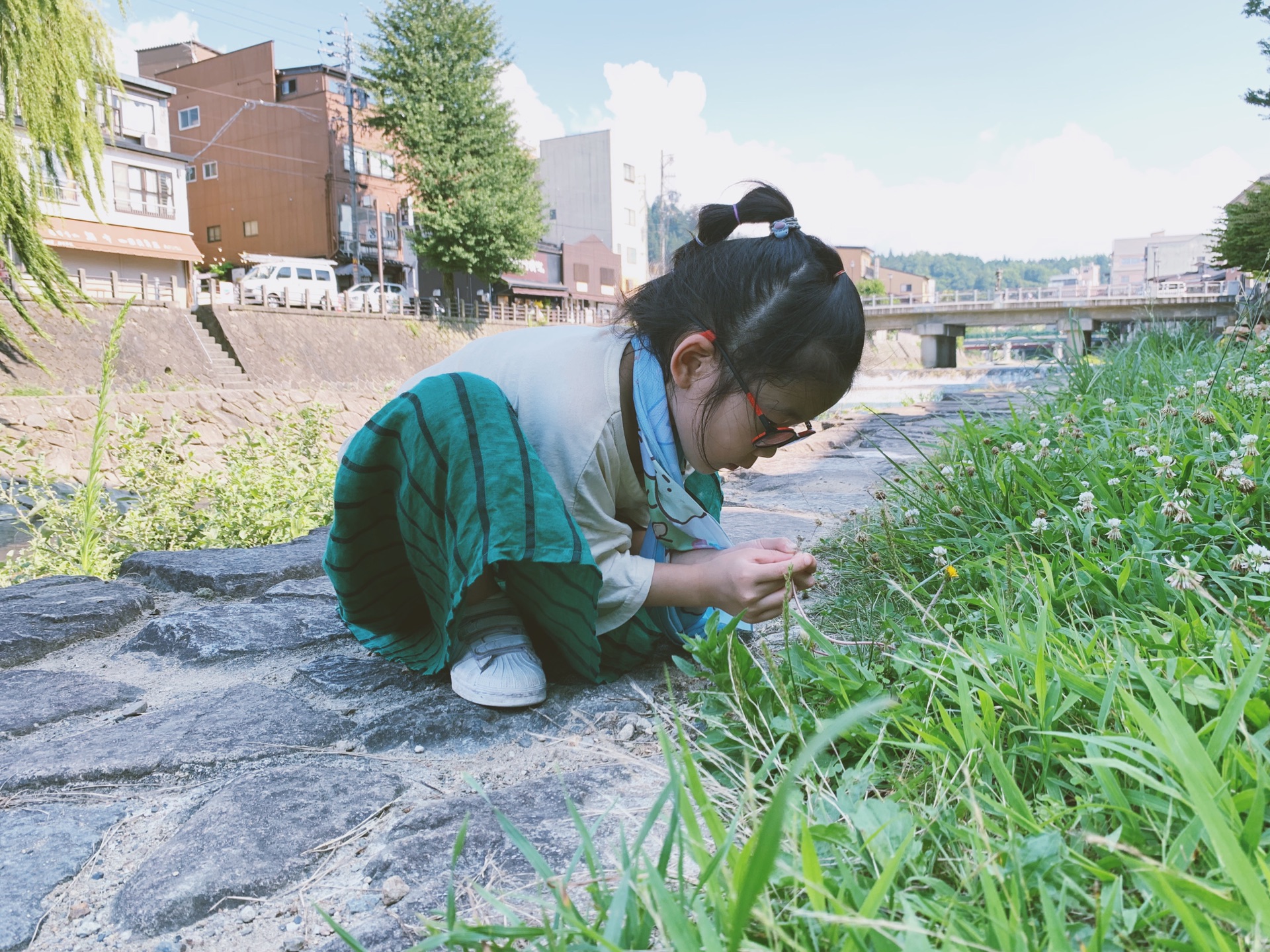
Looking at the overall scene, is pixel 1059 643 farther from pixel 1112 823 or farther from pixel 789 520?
pixel 789 520

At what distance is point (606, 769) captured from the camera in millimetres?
1256

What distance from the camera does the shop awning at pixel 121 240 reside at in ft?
61.5

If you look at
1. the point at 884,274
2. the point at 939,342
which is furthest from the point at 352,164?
the point at 884,274

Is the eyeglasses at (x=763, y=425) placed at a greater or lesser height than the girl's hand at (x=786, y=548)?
greater

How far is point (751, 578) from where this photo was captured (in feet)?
4.89

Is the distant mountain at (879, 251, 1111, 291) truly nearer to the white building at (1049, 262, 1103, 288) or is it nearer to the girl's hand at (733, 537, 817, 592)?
the white building at (1049, 262, 1103, 288)

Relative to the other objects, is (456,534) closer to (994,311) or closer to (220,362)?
(220,362)

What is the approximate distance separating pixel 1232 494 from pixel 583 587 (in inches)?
47.1

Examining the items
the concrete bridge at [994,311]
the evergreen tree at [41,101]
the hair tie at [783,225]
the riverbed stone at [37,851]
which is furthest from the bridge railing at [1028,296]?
the riverbed stone at [37,851]

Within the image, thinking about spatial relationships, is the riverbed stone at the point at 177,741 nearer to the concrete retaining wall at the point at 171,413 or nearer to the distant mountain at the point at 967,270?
the concrete retaining wall at the point at 171,413

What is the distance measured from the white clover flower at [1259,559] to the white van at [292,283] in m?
19.7

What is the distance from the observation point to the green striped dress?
1456mm

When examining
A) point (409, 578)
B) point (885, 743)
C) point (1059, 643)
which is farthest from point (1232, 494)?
point (409, 578)

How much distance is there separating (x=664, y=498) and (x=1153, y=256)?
3185 inches
